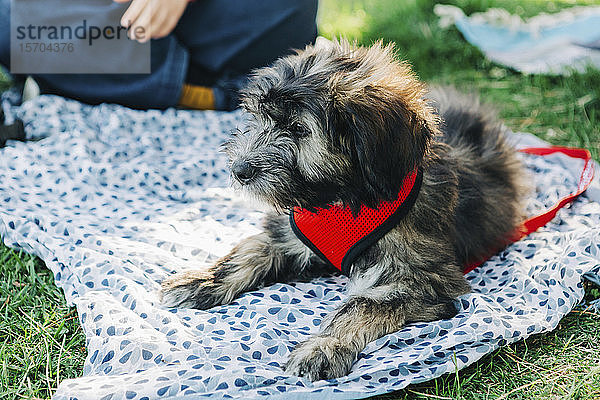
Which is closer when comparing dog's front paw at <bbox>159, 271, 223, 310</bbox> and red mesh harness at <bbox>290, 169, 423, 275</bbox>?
red mesh harness at <bbox>290, 169, 423, 275</bbox>

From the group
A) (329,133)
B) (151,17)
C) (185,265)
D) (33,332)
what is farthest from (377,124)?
(151,17)

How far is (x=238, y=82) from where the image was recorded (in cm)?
489

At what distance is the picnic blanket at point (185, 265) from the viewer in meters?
2.37

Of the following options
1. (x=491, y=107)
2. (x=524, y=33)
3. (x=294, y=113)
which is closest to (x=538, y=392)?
(x=294, y=113)

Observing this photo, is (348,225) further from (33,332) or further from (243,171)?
(33,332)

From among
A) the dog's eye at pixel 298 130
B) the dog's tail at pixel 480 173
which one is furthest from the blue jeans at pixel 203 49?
the dog's eye at pixel 298 130

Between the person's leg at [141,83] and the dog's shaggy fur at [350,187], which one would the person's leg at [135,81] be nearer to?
the person's leg at [141,83]

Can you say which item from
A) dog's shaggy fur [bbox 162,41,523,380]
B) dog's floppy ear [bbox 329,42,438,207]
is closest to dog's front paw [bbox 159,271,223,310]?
dog's shaggy fur [bbox 162,41,523,380]

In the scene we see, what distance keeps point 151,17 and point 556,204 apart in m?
2.77

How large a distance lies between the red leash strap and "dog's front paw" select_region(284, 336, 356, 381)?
95 centimetres

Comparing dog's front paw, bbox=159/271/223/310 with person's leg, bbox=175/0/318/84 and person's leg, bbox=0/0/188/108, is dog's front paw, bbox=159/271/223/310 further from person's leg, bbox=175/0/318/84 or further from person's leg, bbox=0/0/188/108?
person's leg, bbox=175/0/318/84

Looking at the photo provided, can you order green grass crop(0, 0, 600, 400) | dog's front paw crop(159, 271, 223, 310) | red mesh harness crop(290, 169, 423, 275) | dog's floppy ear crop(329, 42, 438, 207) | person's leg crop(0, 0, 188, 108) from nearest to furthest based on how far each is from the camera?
dog's floppy ear crop(329, 42, 438, 207) → green grass crop(0, 0, 600, 400) → red mesh harness crop(290, 169, 423, 275) → dog's front paw crop(159, 271, 223, 310) → person's leg crop(0, 0, 188, 108)

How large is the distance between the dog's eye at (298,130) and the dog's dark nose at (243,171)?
0.64 ft

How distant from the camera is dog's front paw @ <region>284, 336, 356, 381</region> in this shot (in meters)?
2.35
